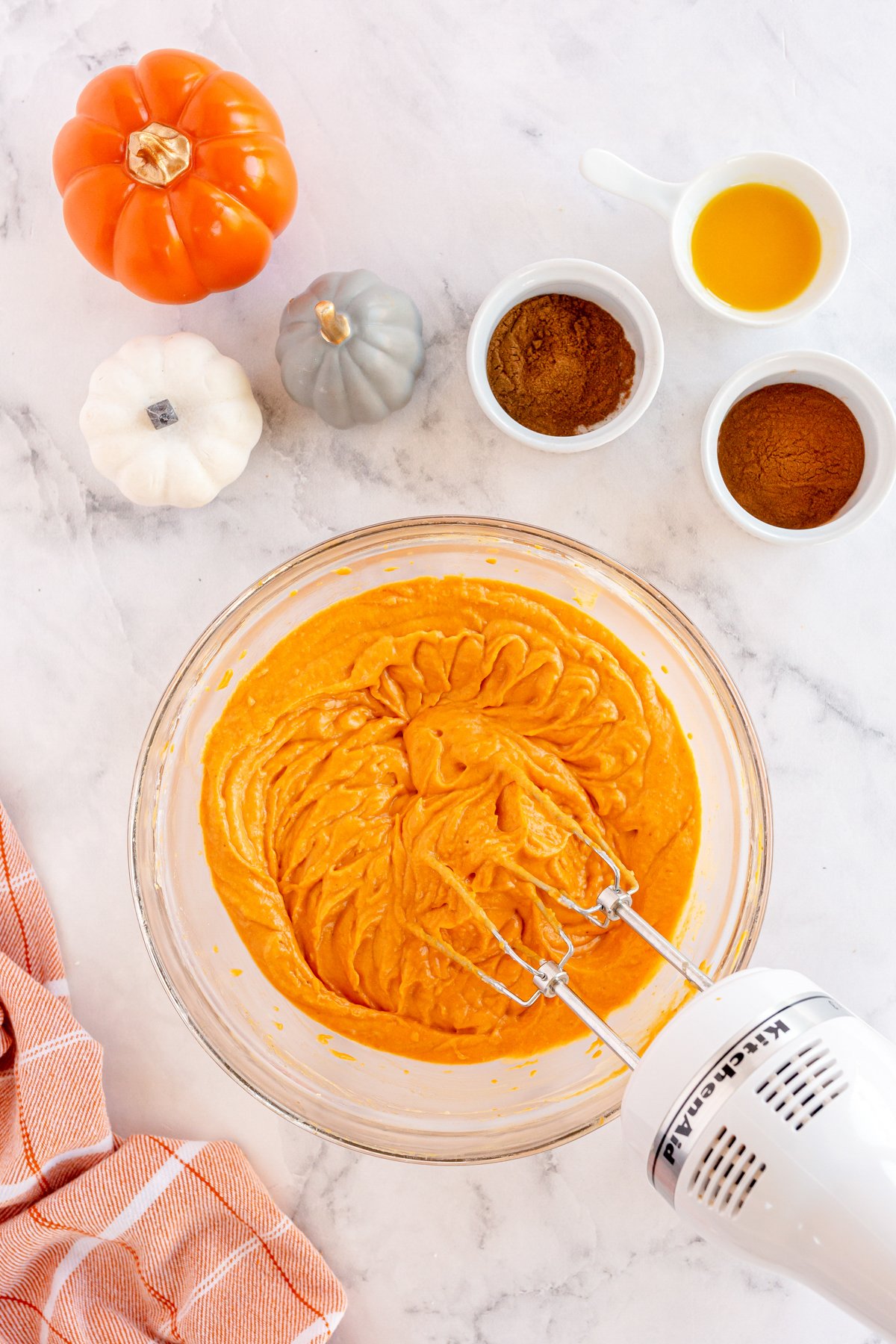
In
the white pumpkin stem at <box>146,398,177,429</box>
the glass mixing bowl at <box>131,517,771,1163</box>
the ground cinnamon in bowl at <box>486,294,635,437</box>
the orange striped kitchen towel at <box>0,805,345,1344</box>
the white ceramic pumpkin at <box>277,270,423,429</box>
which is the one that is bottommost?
the orange striped kitchen towel at <box>0,805,345,1344</box>

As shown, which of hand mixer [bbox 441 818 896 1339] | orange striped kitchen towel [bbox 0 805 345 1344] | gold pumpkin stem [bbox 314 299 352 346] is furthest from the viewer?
orange striped kitchen towel [bbox 0 805 345 1344]

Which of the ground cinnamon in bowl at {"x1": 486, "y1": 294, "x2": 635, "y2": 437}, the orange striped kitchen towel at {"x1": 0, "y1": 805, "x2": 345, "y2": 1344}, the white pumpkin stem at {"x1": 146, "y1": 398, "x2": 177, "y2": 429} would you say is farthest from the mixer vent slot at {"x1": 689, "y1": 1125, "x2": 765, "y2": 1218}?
the white pumpkin stem at {"x1": 146, "y1": 398, "x2": 177, "y2": 429}

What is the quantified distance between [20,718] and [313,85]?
1435mm

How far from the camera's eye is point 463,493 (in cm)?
200

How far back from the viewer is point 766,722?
6.59 ft

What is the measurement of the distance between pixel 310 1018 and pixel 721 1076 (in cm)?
88

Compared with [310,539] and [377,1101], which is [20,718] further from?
[377,1101]

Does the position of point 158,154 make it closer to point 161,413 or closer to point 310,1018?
point 161,413

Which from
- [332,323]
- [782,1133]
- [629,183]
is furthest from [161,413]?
[782,1133]

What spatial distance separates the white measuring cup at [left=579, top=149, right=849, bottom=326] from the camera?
Answer: 183 cm

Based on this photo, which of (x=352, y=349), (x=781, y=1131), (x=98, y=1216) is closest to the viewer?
(x=781, y=1131)

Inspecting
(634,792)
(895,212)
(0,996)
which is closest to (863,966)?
(634,792)

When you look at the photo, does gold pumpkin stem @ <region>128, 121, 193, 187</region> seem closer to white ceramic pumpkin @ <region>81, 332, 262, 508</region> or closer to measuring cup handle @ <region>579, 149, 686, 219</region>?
white ceramic pumpkin @ <region>81, 332, 262, 508</region>

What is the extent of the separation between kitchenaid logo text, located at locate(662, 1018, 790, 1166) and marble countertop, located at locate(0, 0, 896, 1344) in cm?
68
